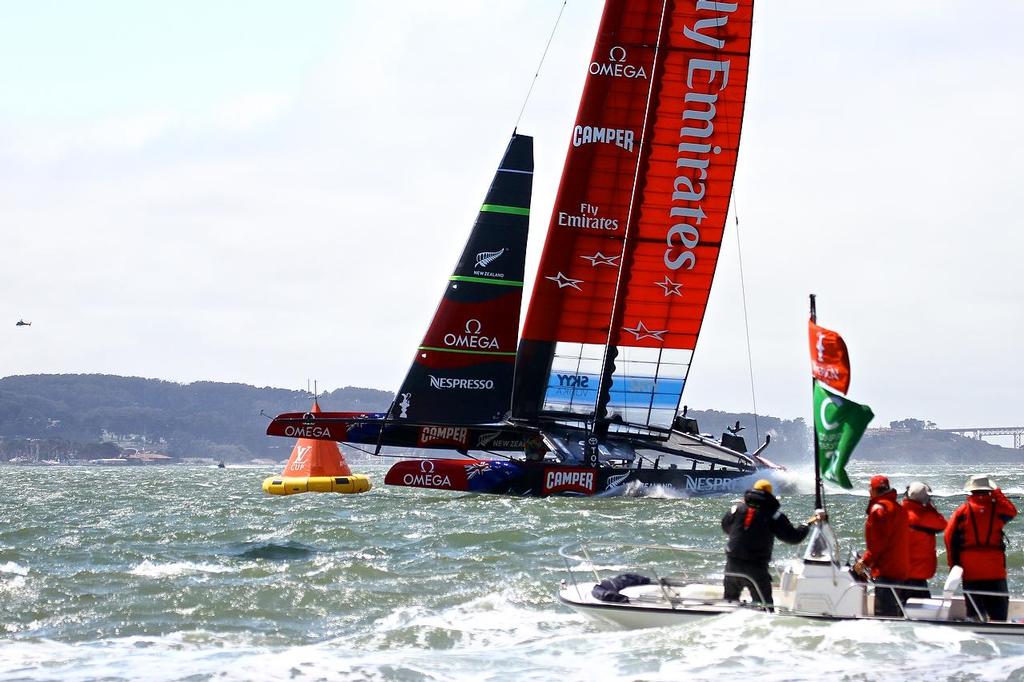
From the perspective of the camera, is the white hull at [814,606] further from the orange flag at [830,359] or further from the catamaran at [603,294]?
the catamaran at [603,294]

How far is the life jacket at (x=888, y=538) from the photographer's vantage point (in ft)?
32.7

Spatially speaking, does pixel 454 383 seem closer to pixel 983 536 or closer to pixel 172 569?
pixel 172 569

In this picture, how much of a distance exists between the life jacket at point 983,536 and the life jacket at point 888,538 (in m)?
0.31

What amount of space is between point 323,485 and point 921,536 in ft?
66.6

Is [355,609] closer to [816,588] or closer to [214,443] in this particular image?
[816,588]

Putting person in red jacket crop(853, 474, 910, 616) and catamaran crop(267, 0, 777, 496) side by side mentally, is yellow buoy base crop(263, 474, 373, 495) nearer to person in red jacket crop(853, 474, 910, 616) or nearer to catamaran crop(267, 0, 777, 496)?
catamaran crop(267, 0, 777, 496)

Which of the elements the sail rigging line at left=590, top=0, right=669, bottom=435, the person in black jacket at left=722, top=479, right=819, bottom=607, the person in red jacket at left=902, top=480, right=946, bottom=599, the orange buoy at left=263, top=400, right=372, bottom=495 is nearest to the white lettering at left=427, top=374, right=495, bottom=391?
the sail rigging line at left=590, top=0, right=669, bottom=435

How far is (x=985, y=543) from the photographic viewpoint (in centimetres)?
988

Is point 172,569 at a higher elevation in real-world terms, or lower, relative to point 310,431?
lower

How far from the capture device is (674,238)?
89.6 feet

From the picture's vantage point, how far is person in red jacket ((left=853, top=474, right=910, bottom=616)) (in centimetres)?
996

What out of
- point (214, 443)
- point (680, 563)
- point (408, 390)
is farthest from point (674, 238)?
point (214, 443)

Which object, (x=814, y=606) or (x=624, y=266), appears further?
(x=624, y=266)

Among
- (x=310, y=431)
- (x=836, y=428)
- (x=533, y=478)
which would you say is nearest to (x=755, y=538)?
(x=836, y=428)
